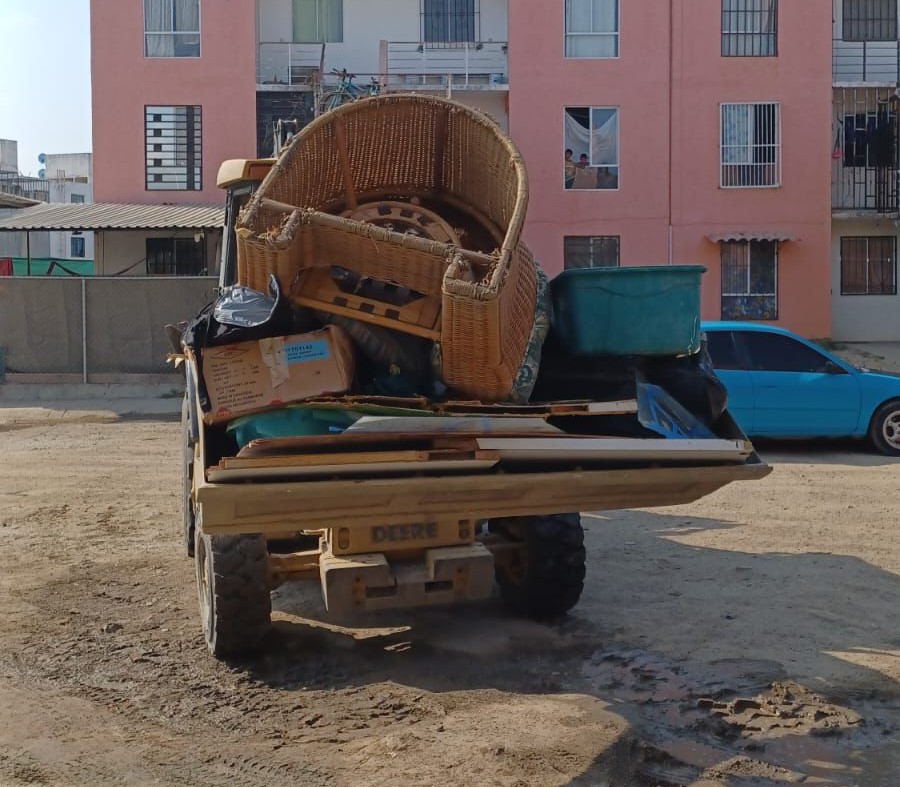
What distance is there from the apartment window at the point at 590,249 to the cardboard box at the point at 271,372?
23711 millimetres

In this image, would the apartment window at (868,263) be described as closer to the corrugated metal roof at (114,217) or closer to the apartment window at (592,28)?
the apartment window at (592,28)

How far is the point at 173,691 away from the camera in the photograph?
5434mm

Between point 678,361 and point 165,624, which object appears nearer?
point 678,361

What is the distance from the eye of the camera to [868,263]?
2947cm

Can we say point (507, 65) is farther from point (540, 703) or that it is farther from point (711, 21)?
point (540, 703)

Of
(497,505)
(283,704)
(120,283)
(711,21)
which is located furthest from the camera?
(711,21)

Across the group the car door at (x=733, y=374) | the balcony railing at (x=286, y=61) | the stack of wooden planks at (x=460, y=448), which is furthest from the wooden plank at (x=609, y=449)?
the balcony railing at (x=286, y=61)

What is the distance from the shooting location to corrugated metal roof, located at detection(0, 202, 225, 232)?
22047 mm

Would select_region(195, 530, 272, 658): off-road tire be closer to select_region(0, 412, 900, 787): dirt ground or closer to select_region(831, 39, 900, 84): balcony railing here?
select_region(0, 412, 900, 787): dirt ground

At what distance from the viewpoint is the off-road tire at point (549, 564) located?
6.27m

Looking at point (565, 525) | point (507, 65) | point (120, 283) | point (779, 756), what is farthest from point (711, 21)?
point (779, 756)

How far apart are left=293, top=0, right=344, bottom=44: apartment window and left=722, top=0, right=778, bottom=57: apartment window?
9.32 meters

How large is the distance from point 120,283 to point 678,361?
49.1ft

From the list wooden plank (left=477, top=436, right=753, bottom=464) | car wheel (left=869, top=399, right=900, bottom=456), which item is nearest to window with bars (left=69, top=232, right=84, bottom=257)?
car wheel (left=869, top=399, right=900, bottom=456)
